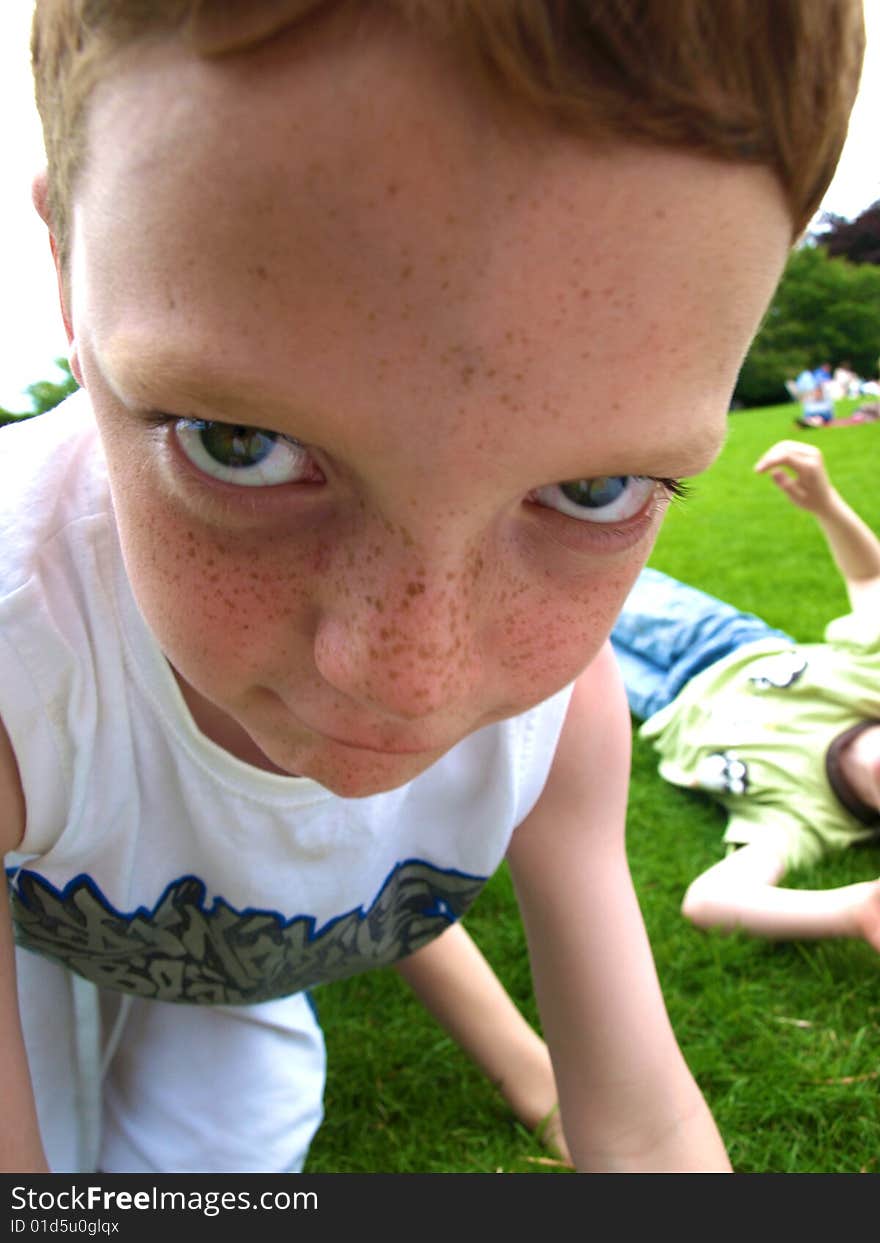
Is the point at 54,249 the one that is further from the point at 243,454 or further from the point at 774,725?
the point at 774,725

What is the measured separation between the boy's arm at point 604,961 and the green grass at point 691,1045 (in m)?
0.38

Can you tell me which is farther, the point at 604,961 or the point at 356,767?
the point at 604,961

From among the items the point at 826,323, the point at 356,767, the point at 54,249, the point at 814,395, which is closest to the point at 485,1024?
the point at 356,767

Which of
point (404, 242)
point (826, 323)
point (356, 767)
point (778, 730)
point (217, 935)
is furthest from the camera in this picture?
point (826, 323)

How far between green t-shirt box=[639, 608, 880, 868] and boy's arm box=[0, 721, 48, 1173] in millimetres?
1845

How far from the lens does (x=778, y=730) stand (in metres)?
2.81

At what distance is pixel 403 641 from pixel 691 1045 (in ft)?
4.54

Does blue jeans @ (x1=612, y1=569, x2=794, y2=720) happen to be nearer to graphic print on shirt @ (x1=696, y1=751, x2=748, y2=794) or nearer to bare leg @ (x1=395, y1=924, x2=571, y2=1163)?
graphic print on shirt @ (x1=696, y1=751, x2=748, y2=794)

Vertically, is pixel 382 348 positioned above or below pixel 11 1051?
above

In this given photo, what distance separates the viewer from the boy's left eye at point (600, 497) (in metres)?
0.61

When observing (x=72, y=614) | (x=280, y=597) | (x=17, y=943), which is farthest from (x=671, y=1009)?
(x=280, y=597)

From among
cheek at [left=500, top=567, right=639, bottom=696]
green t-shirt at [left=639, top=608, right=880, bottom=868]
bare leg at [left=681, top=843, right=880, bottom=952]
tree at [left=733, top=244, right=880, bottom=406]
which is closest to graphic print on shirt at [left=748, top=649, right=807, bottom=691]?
green t-shirt at [left=639, top=608, right=880, bottom=868]

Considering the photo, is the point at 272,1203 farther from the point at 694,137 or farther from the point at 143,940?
the point at 694,137

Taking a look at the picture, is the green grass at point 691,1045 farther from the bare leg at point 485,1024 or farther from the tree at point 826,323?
the tree at point 826,323
